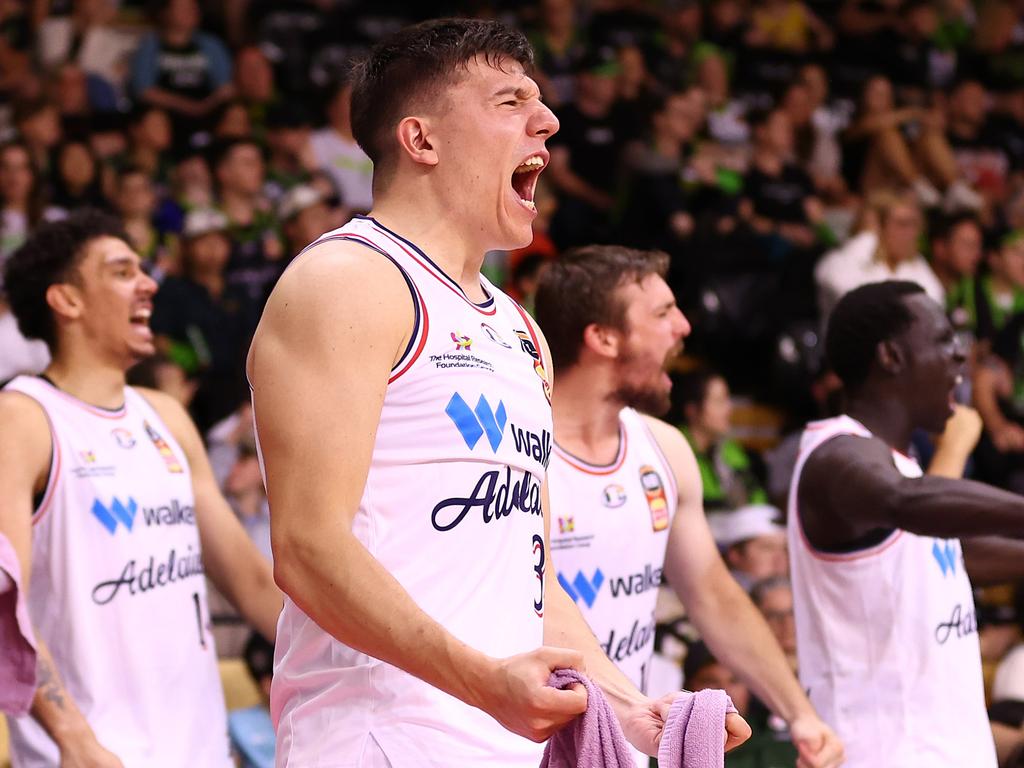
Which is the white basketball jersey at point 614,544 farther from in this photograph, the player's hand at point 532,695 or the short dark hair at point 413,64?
the player's hand at point 532,695

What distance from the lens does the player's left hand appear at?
2.63m

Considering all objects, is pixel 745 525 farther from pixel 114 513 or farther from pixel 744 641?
pixel 114 513

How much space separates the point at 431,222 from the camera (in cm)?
298

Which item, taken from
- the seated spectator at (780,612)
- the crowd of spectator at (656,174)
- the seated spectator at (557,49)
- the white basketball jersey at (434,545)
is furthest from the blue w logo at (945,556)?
the seated spectator at (557,49)

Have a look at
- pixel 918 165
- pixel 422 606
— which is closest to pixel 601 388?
pixel 422 606

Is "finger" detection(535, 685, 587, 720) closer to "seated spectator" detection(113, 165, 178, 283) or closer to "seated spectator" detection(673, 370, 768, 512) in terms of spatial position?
"seated spectator" detection(673, 370, 768, 512)

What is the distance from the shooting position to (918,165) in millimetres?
13117

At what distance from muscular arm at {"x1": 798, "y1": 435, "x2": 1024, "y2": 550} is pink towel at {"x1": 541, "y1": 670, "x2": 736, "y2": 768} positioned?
1.58 m

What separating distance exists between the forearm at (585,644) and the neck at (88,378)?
2325 mm

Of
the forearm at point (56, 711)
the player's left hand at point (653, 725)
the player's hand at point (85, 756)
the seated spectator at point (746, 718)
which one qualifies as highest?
the player's left hand at point (653, 725)

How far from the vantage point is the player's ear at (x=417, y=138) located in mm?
2955

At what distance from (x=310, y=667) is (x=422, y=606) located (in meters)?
0.25

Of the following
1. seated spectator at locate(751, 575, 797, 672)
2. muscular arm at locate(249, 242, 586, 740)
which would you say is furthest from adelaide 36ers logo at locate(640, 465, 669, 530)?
seated spectator at locate(751, 575, 797, 672)

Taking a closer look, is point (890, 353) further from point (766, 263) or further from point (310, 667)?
point (766, 263)
